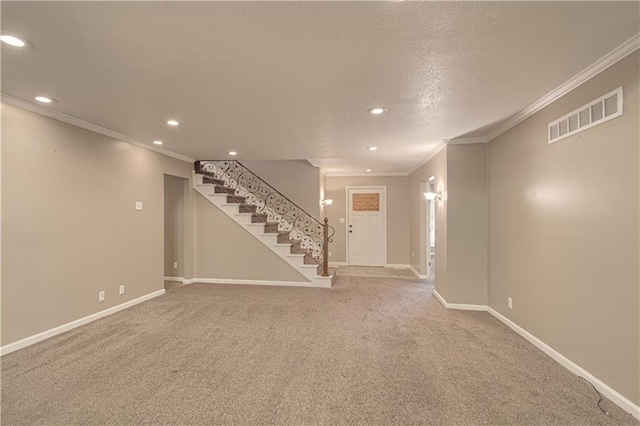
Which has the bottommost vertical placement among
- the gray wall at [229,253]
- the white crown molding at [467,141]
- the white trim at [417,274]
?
the white trim at [417,274]

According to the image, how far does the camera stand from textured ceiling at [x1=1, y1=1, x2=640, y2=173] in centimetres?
171

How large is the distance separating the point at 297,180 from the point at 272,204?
3.08 ft

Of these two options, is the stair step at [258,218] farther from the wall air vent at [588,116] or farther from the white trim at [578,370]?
the wall air vent at [588,116]

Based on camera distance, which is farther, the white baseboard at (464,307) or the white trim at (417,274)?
the white trim at (417,274)

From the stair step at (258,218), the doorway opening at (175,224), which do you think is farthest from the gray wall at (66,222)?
the stair step at (258,218)

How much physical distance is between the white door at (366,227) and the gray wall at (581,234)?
4.49m

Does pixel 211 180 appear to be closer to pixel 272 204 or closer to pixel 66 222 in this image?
pixel 272 204

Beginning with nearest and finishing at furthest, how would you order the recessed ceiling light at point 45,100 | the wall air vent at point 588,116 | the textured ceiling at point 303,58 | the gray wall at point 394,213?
the textured ceiling at point 303,58 < the wall air vent at point 588,116 < the recessed ceiling light at point 45,100 < the gray wall at point 394,213

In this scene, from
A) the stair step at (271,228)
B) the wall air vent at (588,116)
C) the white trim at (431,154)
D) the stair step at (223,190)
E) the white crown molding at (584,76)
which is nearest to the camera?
the white crown molding at (584,76)

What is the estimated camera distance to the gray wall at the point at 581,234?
7.00 feet

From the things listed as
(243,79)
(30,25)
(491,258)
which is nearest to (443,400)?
(491,258)

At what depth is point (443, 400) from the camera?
2289 mm

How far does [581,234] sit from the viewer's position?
2574 mm

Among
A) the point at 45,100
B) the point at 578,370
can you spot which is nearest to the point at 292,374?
the point at 578,370
